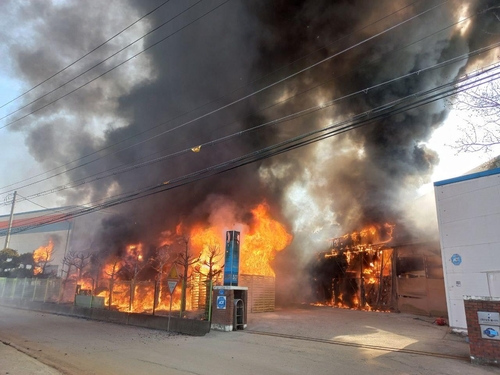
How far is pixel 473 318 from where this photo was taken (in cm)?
739

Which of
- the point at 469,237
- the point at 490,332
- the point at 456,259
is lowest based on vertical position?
the point at 490,332

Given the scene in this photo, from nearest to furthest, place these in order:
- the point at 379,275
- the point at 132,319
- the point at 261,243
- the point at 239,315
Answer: the point at 239,315 < the point at 132,319 < the point at 379,275 < the point at 261,243

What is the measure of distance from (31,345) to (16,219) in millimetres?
46522

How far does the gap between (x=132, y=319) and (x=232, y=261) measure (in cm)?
499

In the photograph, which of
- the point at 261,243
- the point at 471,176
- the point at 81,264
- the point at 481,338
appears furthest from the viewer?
the point at 81,264

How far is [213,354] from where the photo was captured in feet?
27.6

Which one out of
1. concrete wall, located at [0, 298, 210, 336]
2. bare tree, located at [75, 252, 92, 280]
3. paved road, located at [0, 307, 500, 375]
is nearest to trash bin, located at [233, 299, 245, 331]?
paved road, located at [0, 307, 500, 375]

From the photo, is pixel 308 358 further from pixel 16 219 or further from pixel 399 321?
pixel 16 219

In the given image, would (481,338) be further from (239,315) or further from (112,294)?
(112,294)


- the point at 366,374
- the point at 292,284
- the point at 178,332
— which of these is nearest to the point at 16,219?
the point at 292,284

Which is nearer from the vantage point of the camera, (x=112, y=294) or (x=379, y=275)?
(x=112, y=294)

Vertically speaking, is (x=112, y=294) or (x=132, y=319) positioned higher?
(x=112, y=294)

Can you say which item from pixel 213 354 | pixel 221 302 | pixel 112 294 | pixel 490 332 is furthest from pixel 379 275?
pixel 112 294

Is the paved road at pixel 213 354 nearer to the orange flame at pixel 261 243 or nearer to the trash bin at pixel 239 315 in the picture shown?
the trash bin at pixel 239 315
